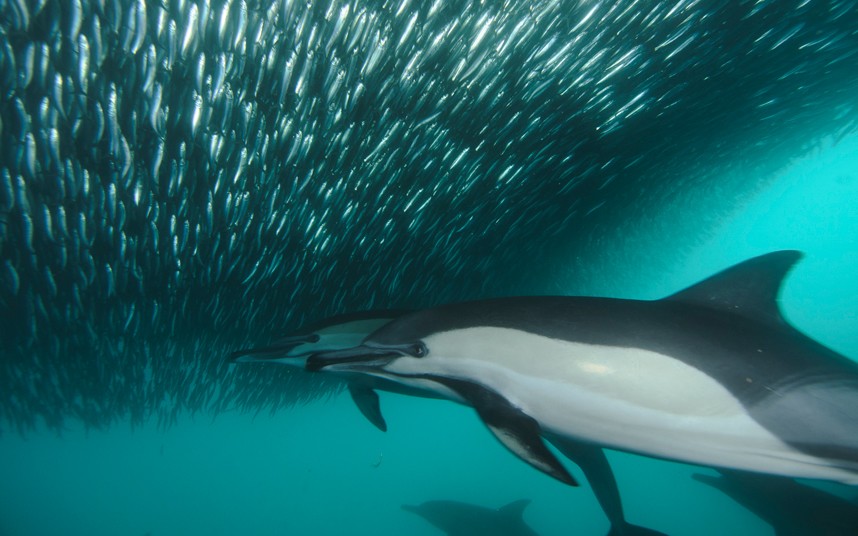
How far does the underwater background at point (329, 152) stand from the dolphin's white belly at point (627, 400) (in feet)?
8.77

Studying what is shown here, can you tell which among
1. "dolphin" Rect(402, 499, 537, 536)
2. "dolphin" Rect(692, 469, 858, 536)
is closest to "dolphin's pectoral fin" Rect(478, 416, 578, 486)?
"dolphin" Rect(692, 469, 858, 536)

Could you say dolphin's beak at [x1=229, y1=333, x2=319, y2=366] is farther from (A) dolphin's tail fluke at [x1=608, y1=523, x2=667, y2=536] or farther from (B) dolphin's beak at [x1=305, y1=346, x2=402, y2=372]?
(A) dolphin's tail fluke at [x1=608, y1=523, x2=667, y2=536]

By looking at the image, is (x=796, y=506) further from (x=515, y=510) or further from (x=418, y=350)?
(x=515, y=510)

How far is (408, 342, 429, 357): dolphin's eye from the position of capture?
2.56 metres

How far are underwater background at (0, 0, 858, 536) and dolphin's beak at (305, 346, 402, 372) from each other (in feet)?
7.43

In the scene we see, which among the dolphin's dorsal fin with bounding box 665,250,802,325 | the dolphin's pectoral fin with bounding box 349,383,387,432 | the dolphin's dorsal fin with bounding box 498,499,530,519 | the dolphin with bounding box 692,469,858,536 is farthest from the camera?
the dolphin's dorsal fin with bounding box 498,499,530,519

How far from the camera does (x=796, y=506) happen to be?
15.7ft

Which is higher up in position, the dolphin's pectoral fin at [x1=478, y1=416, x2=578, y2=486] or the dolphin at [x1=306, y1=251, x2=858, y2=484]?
the dolphin at [x1=306, y1=251, x2=858, y2=484]

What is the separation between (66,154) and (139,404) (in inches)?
371

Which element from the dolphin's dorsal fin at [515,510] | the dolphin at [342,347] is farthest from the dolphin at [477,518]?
the dolphin at [342,347]

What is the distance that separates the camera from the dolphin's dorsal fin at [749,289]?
98.1 inches

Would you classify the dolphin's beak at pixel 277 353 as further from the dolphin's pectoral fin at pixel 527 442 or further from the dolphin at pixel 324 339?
the dolphin's pectoral fin at pixel 527 442

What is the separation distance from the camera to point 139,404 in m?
10.4

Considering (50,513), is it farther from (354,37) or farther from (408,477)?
(354,37)
